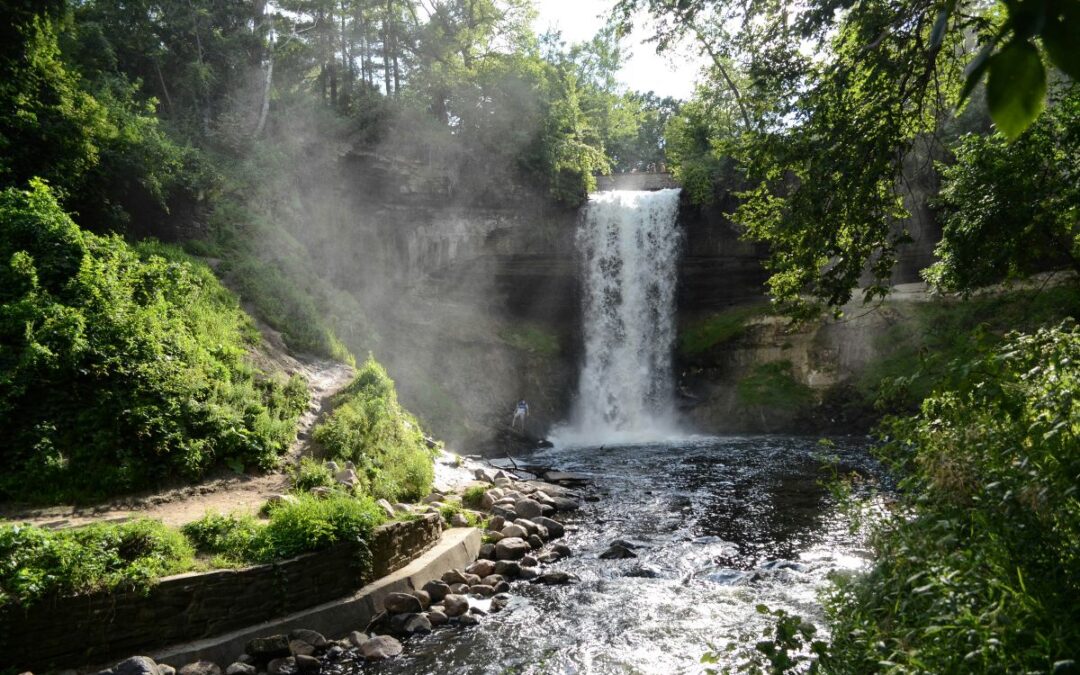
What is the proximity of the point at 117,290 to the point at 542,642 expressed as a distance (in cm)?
864

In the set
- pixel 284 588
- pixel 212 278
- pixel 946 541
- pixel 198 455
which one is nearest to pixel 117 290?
pixel 198 455

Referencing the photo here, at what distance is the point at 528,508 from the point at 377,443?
3.03 meters

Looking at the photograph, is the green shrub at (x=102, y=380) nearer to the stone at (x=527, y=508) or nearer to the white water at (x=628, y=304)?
the stone at (x=527, y=508)

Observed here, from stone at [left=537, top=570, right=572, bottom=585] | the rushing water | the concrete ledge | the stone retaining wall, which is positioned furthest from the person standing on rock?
the stone retaining wall

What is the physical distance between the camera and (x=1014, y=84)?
1117 mm

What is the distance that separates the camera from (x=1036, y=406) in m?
3.73

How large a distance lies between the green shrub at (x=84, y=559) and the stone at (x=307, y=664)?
4.90 feet

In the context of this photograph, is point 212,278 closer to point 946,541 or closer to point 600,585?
point 600,585

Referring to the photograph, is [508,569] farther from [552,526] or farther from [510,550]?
[552,526]

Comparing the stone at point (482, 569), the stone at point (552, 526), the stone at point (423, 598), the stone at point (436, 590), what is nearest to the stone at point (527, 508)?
the stone at point (552, 526)

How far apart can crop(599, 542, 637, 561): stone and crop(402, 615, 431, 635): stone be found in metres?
3.42

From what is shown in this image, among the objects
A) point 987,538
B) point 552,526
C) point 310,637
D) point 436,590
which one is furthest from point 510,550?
point 987,538

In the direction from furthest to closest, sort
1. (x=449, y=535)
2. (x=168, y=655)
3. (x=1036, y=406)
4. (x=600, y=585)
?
1. (x=449, y=535)
2. (x=600, y=585)
3. (x=168, y=655)
4. (x=1036, y=406)

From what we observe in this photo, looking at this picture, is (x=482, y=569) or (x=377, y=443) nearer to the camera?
(x=482, y=569)
